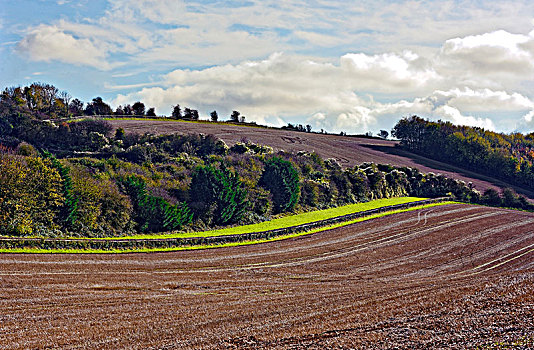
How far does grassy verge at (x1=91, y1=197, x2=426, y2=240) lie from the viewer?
182 ft

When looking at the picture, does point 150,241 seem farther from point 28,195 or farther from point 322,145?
point 322,145

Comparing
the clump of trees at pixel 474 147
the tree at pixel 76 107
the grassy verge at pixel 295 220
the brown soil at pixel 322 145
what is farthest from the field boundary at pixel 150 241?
the tree at pixel 76 107

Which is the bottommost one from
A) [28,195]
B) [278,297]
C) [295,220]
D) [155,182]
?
[278,297]

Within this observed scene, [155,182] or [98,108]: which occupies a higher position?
[98,108]

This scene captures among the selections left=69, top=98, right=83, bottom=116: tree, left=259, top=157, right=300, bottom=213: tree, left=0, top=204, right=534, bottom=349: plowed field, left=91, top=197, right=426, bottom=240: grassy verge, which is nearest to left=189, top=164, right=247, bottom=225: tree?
left=91, top=197, right=426, bottom=240: grassy verge

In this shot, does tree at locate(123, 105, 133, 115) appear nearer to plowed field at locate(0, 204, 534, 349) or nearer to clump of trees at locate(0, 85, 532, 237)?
clump of trees at locate(0, 85, 532, 237)

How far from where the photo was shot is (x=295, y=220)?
6556 centimetres

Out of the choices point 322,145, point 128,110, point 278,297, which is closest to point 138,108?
point 128,110

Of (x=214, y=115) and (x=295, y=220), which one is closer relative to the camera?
(x=295, y=220)

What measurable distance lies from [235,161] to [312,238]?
80.5 ft

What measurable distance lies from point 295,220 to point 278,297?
Result: 32.1 metres

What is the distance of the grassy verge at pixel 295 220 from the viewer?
Result: 2183 inches

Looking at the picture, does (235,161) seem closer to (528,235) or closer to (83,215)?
(83,215)

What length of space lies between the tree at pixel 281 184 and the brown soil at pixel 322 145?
22136 millimetres
